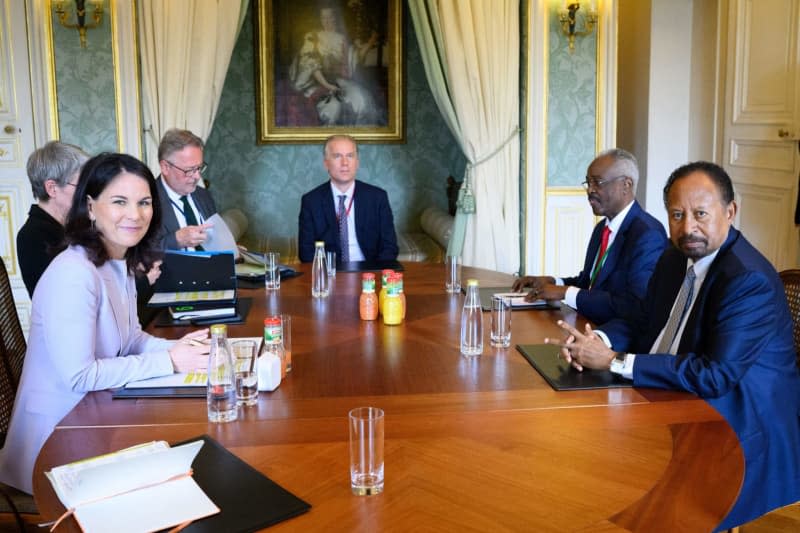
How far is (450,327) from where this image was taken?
2889 mm

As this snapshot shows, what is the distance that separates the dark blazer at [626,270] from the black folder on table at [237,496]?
1685mm

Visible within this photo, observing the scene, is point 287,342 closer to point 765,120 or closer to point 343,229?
point 343,229

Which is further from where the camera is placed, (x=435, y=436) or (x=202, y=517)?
(x=435, y=436)

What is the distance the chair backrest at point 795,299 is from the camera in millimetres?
2646

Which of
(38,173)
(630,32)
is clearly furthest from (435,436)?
(630,32)

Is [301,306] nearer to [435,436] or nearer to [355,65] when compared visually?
[435,436]

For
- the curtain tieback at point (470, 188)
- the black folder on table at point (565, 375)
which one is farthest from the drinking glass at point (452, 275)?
the curtain tieback at point (470, 188)

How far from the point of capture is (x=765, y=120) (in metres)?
5.66

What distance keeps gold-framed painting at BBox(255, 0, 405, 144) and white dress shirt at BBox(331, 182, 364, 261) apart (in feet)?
8.70

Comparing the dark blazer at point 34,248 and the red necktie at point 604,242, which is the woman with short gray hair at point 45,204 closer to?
the dark blazer at point 34,248

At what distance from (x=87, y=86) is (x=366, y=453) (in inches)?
197

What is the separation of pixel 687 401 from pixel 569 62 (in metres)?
4.40

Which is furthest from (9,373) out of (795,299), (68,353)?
(795,299)

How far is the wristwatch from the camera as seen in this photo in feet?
7.22
